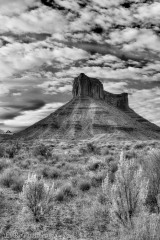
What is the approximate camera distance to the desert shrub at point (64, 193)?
8623 millimetres

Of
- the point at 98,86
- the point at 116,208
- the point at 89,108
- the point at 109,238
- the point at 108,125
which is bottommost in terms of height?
the point at 109,238

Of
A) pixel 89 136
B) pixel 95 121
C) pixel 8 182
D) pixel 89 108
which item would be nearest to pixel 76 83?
pixel 89 108

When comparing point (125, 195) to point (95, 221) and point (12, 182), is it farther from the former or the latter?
point (12, 182)

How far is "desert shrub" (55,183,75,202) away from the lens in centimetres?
862

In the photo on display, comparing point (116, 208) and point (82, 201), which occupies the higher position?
point (116, 208)

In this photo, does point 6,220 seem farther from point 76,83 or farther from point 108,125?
point 76,83

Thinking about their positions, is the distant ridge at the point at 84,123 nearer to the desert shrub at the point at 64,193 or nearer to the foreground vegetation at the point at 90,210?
the desert shrub at the point at 64,193

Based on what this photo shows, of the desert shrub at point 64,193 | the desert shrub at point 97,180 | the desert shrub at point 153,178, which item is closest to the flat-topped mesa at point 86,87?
the desert shrub at point 97,180

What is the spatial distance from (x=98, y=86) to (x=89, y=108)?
31.8 m

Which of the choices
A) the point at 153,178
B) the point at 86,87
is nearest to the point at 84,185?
the point at 153,178

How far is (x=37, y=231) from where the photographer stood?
6074 millimetres

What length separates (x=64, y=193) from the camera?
9.17 m

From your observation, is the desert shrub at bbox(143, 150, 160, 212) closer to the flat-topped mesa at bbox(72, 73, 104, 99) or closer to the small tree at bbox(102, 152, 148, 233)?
the small tree at bbox(102, 152, 148, 233)


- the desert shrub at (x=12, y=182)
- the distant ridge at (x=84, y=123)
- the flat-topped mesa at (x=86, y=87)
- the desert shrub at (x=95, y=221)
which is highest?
the flat-topped mesa at (x=86, y=87)
